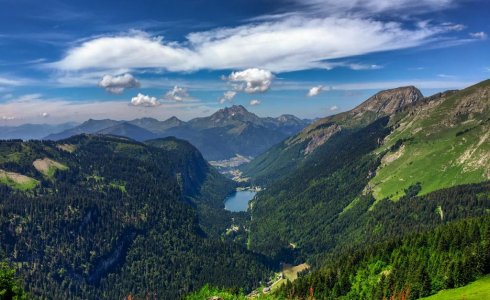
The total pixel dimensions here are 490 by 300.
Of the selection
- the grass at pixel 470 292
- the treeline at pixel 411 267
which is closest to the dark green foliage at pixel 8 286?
the treeline at pixel 411 267

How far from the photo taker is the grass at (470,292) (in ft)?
354

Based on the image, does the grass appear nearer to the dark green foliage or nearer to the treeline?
the treeline

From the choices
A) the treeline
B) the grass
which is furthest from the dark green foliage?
the grass

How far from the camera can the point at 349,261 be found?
18900 cm

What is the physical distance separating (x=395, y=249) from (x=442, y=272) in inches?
1791

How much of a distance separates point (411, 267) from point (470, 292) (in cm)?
3746

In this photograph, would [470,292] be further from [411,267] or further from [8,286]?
[8,286]

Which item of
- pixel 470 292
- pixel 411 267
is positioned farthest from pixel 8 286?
pixel 411 267

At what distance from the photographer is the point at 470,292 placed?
116500 mm

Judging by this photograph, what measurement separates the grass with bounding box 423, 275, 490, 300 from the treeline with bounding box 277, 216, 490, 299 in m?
4.08

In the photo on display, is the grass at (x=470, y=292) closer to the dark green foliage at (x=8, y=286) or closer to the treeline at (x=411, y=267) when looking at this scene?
the treeline at (x=411, y=267)

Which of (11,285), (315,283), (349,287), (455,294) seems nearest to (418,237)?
(349,287)

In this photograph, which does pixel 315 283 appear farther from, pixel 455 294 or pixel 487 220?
pixel 487 220

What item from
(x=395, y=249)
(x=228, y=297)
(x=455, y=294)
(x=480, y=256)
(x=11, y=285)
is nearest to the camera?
(x=11, y=285)
